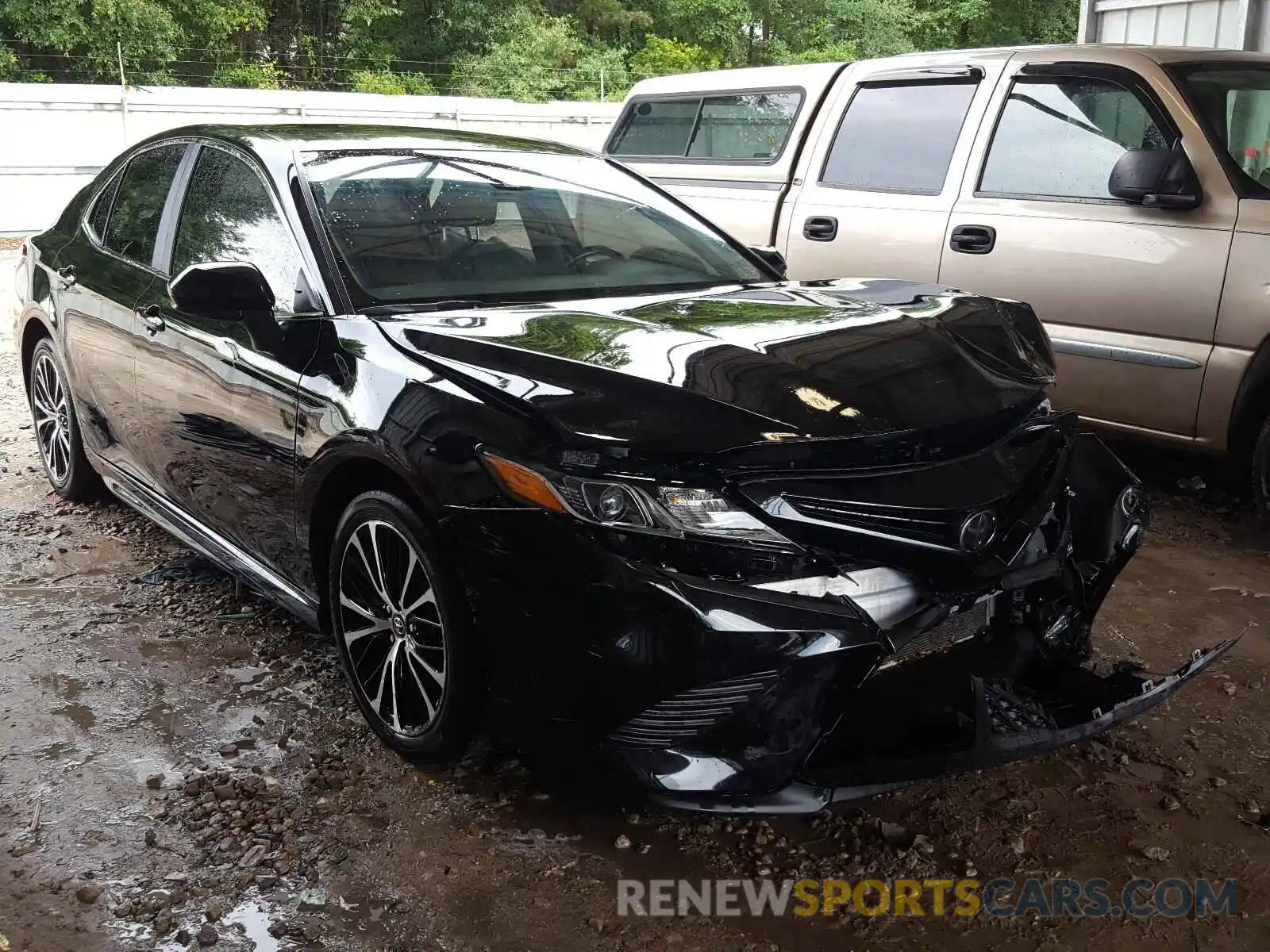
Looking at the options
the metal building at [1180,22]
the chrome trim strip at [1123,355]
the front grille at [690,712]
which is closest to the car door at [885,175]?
the chrome trim strip at [1123,355]

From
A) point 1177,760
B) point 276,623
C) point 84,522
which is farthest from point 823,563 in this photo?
point 84,522

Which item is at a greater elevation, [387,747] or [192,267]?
[192,267]

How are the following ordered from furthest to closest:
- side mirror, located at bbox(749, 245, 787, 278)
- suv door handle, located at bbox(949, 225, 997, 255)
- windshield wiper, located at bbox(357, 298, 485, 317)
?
suv door handle, located at bbox(949, 225, 997, 255) → side mirror, located at bbox(749, 245, 787, 278) → windshield wiper, located at bbox(357, 298, 485, 317)

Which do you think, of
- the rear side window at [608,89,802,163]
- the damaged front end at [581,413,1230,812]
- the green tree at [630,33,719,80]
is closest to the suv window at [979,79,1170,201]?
the rear side window at [608,89,802,163]

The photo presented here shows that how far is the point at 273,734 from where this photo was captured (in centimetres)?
322

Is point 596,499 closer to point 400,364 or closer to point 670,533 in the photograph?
point 670,533

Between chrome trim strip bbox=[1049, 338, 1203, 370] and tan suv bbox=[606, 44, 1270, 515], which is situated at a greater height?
tan suv bbox=[606, 44, 1270, 515]

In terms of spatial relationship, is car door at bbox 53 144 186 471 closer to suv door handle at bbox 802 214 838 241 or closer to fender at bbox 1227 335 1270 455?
suv door handle at bbox 802 214 838 241

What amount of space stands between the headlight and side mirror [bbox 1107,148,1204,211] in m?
3.00

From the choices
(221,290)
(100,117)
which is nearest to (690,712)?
(221,290)

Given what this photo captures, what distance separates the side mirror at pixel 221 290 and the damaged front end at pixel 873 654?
1.48 metres

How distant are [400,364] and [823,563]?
1109 millimetres

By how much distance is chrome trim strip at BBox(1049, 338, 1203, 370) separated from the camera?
4574 millimetres

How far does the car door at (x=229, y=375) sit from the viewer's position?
3.16 m
